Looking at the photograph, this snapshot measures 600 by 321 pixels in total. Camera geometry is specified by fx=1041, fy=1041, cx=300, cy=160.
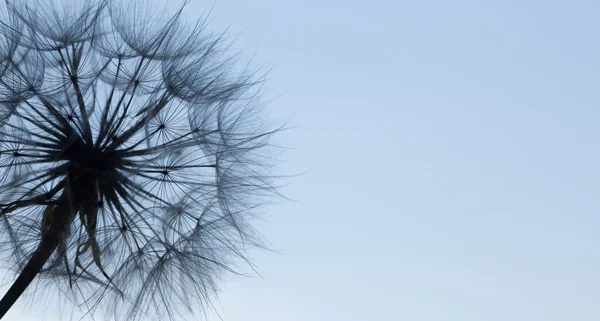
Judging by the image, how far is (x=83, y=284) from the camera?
12367 millimetres

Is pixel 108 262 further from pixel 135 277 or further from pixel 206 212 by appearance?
pixel 206 212

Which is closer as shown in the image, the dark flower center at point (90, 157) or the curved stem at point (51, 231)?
the curved stem at point (51, 231)

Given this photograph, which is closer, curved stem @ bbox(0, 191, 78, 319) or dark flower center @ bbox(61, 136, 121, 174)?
curved stem @ bbox(0, 191, 78, 319)

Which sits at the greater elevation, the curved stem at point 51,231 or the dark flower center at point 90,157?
the dark flower center at point 90,157

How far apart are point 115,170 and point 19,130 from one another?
117 cm

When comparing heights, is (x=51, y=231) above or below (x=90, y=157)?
below

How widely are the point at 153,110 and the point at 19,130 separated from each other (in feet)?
5.15

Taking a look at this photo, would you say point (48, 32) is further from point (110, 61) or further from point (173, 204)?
point (173, 204)

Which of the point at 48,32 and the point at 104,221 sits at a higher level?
the point at 48,32

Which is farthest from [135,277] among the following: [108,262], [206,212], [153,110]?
[153,110]

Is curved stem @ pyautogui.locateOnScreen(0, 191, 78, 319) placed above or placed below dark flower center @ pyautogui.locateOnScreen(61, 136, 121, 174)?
below

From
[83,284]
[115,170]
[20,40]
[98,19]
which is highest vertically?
[98,19]

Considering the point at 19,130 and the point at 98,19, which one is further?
the point at 98,19

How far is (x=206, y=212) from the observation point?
12.3 m
